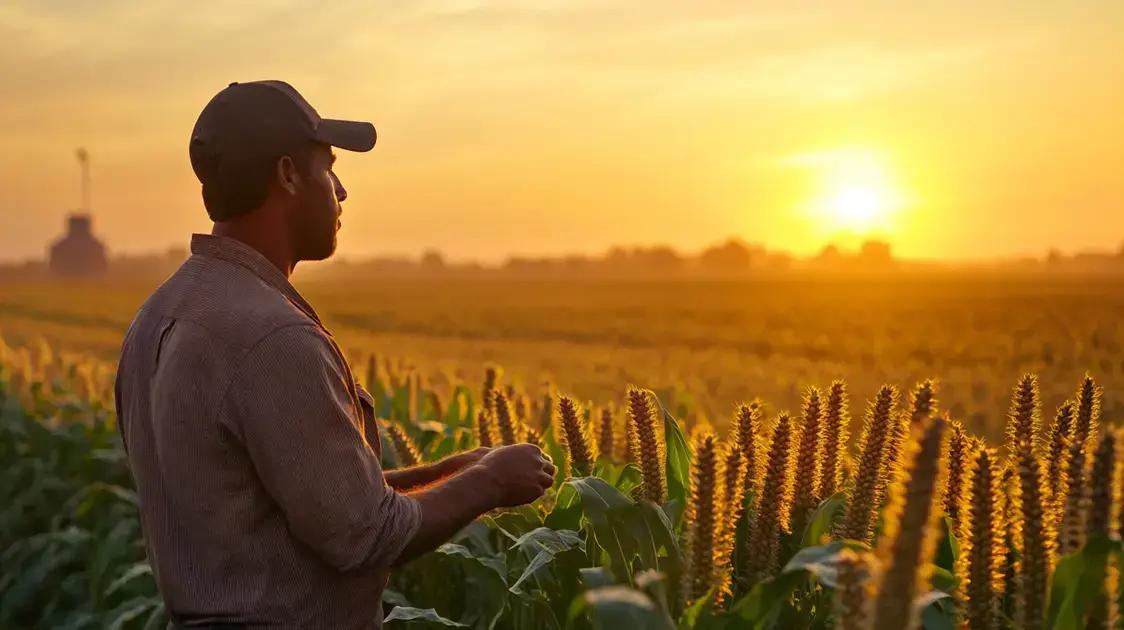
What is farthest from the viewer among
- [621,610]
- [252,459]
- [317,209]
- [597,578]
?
[317,209]

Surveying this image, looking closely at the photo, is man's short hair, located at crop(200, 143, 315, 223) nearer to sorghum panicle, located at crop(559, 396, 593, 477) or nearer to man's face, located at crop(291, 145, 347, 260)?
man's face, located at crop(291, 145, 347, 260)

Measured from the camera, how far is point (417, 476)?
324 cm

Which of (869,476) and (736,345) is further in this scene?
(736,345)

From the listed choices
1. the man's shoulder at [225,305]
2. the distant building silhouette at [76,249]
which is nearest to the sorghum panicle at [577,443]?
the man's shoulder at [225,305]

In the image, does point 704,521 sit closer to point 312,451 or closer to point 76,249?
point 312,451

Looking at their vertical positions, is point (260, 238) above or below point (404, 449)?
above

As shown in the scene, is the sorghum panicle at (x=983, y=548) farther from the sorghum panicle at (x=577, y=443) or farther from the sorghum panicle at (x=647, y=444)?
the sorghum panicle at (x=577, y=443)

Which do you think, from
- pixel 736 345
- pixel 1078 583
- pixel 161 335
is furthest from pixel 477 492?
pixel 736 345

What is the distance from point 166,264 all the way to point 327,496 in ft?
638

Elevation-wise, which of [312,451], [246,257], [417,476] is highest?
[246,257]

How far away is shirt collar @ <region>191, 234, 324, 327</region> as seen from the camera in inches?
111

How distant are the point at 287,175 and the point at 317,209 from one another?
0.12 meters

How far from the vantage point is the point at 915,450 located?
1.70 metres

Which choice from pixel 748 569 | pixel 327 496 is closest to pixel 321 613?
pixel 327 496
